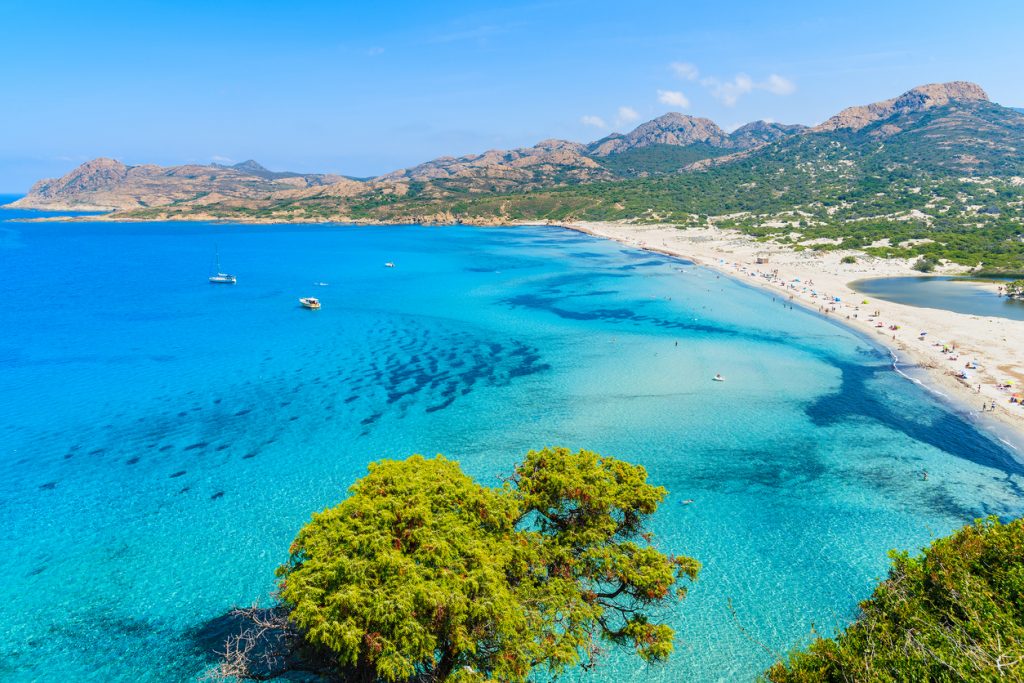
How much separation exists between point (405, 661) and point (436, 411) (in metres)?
33.7

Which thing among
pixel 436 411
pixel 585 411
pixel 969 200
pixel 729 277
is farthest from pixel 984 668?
pixel 969 200

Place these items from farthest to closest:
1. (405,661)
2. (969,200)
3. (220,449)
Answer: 1. (969,200)
2. (220,449)
3. (405,661)

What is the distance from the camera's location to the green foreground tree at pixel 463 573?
1598 centimetres

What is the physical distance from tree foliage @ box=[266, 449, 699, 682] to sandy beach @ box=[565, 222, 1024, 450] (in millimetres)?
43466

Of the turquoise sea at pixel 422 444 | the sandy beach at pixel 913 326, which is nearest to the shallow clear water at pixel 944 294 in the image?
the sandy beach at pixel 913 326

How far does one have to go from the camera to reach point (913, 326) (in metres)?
73.4

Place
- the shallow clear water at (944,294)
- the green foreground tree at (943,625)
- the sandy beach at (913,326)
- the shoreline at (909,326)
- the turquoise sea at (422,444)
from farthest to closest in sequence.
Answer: the shallow clear water at (944,294), the sandy beach at (913,326), the shoreline at (909,326), the turquoise sea at (422,444), the green foreground tree at (943,625)

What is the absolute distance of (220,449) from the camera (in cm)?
4041

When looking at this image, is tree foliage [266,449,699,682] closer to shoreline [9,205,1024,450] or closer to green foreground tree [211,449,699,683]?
green foreground tree [211,449,699,683]

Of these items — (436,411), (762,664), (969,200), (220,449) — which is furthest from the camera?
(969,200)

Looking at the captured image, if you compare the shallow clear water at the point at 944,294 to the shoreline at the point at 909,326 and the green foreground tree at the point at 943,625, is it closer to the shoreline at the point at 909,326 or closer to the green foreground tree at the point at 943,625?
the shoreline at the point at 909,326

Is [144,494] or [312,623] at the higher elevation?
[312,623]

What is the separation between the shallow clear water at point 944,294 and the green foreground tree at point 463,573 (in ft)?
299

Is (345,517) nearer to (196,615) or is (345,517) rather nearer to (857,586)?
(196,615)
